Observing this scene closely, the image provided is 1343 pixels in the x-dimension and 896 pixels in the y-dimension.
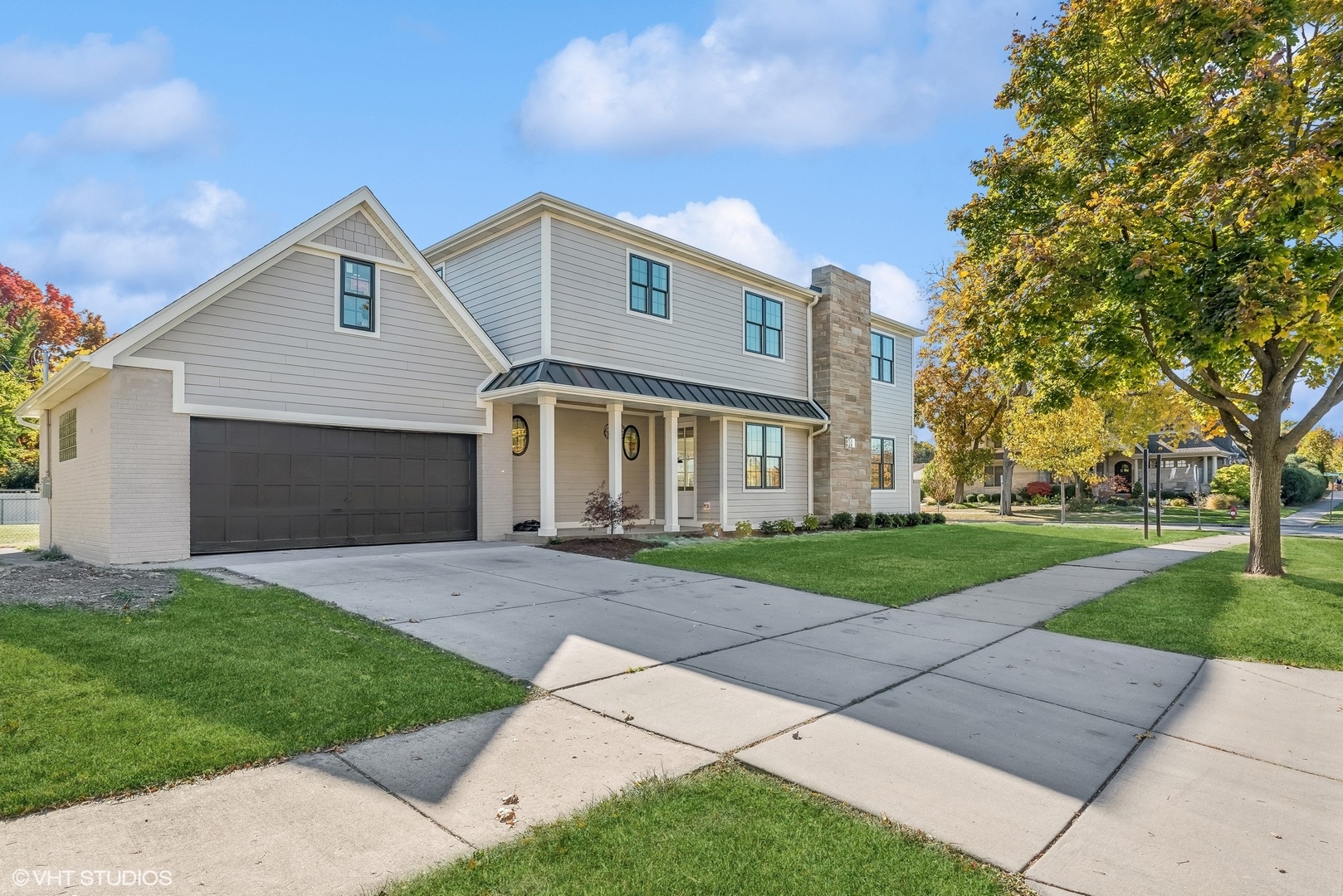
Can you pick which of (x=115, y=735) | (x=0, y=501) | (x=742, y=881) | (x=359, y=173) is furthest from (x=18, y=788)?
(x=0, y=501)

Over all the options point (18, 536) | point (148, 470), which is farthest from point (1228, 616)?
point (18, 536)

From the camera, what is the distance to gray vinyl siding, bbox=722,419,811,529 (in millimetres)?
18672

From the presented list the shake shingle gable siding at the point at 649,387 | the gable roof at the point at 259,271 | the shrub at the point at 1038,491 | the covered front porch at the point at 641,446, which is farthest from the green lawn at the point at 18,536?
the shrub at the point at 1038,491

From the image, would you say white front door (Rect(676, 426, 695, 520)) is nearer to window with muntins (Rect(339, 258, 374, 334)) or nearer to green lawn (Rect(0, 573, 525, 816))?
window with muntins (Rect(339, 258, 374, 334))

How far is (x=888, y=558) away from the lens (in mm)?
13500

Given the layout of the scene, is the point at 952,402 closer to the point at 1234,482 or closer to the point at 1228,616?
the point at 1234,482

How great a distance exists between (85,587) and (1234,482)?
4358cm

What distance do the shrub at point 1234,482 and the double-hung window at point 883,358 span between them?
71.8 ft

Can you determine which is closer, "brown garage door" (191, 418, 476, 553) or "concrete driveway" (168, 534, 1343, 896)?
"concrete driveway" (168, 534, 1343, 896)

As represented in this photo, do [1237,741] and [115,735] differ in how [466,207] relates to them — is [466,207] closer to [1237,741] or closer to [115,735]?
[115,735]

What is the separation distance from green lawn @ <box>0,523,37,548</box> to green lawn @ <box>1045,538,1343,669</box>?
20.6 m

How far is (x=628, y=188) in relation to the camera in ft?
58.0

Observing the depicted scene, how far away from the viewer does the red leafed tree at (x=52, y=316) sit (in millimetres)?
→ 41559

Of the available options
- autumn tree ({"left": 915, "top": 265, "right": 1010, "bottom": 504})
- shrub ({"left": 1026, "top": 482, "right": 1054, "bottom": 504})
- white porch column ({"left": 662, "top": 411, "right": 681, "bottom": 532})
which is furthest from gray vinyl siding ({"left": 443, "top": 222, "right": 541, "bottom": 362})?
shrub ({"left": 1026, "top": 482, "right": 1054, "bottom": 504})
